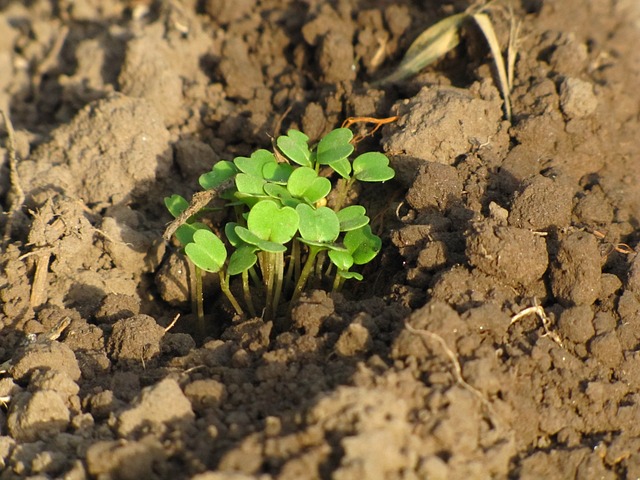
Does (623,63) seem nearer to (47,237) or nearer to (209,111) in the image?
(209,111)

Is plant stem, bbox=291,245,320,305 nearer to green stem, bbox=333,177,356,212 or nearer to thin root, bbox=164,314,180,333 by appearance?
green stem, bbox=333,177,356,212

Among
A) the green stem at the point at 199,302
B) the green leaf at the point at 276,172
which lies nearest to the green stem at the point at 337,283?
the green leaf at the point at 276,172

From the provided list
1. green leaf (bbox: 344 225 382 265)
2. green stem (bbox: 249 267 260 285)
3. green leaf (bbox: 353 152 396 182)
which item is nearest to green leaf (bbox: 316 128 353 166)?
green leaf (bbox: 353 152 396 182)

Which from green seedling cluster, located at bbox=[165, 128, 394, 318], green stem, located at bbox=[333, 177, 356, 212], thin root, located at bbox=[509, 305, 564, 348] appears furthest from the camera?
green stem, located at bbox=[333, 177, 356, 212]

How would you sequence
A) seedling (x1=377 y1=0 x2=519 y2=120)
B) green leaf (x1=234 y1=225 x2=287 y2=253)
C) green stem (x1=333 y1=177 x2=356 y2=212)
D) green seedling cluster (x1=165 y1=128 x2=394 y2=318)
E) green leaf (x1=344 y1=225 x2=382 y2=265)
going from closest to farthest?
green leaf (x1=234 y1=225 x2=287 y2=253)
green seedling cluster (x1=165 y1=128 x2=394 y2=318)
green leaf (x1=344 y1=225 x2=382 y2=265)
green stem (x1=333 y1=177 x2=356 y2=212)
seedling (x1=377 y1=0 x2=519 y2=120)

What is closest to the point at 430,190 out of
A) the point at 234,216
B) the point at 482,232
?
the point at 482,232

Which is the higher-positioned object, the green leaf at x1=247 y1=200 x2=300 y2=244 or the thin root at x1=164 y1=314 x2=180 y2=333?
the green leaf at x1=247 y1=200 x2=300 y2=244

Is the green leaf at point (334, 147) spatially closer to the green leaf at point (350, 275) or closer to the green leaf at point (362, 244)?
the green leaf at point (362, 244)

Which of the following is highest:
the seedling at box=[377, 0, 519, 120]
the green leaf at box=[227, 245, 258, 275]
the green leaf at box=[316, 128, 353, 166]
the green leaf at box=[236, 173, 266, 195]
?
the seedling at box=[377, 0, 519, 120]
